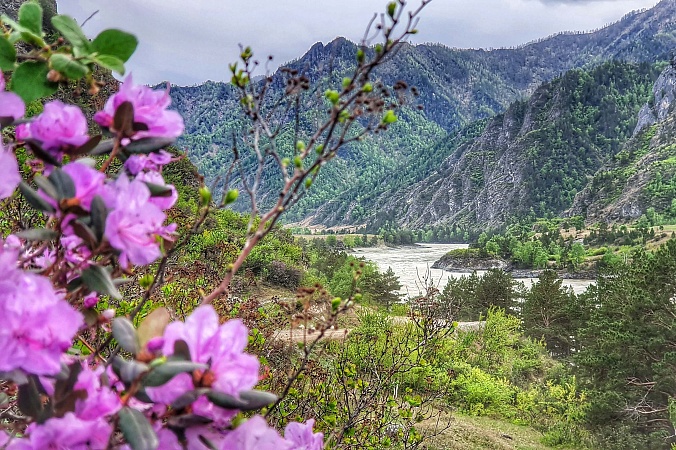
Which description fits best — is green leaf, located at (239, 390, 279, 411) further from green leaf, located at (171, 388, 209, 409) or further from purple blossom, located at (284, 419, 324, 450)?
purple blossom, located at (284, 419, 324, 450)

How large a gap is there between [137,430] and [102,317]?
325 millimetres

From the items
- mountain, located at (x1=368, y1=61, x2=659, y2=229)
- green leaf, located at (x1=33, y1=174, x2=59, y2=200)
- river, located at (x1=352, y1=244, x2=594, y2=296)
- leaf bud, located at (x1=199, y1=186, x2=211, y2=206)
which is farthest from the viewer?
mountain, located at (x1=368, y1=61, x2=659, y2=229)

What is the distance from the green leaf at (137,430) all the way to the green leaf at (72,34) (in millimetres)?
448

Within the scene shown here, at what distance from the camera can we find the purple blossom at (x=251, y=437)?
485 millimetres

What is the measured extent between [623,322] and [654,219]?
187ft

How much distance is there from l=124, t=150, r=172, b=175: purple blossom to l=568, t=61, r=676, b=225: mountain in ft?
224

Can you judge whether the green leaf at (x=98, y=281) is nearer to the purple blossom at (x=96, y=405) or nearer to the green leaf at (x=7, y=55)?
the purple blossom at (x=96, y=405)

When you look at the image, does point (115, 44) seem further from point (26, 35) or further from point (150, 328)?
point (150, 328)

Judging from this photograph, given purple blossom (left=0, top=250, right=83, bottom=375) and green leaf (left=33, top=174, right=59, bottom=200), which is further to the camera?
green leaf (left=33, top=174, right=59, bottom=200)

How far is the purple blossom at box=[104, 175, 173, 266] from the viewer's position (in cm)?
53

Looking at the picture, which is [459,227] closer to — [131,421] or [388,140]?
[388,140]

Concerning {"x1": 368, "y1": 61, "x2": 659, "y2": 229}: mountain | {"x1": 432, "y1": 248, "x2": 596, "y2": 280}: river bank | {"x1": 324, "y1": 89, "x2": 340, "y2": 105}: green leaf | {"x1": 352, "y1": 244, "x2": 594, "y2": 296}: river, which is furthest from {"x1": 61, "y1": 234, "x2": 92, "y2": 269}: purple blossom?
{"x1": 368, "y1": 61, "x2": 659, "y2": 229}: mountain

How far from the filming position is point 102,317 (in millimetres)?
722

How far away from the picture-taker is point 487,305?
893 inches
